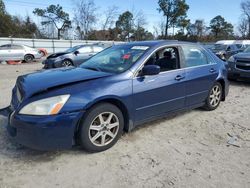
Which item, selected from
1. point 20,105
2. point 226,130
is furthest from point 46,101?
point 226,130

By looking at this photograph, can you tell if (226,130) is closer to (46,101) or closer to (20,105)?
(46,101)

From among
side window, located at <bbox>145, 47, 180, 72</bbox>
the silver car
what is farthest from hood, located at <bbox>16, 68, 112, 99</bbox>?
the silver car

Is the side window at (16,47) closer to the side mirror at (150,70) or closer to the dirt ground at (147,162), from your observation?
the dirt ground at (147,162)

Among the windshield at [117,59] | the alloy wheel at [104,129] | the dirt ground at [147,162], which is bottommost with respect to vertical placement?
the dirt ground at [147,162]

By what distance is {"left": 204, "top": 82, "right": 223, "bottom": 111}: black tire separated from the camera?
5234 mm

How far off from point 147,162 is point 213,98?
→ 2.77 metres

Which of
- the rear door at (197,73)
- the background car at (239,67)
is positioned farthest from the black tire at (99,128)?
the background car at (239,67)

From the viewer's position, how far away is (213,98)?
538cm

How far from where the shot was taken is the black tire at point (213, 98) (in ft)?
17.2

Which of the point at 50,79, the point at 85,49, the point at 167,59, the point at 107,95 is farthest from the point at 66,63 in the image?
the point at 107,95

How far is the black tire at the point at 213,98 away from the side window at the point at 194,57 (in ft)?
1.95

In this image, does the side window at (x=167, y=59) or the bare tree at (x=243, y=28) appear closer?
the side window at (x=167, y=59)

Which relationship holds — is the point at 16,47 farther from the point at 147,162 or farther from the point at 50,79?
the point at 147,162

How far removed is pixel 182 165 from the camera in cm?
321
